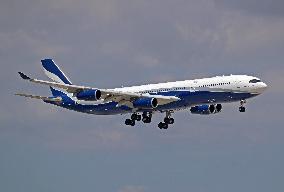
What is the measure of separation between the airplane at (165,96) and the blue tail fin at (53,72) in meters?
9.86

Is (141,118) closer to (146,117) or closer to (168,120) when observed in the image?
(146,117)

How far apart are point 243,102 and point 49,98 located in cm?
3798

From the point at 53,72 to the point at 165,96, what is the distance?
31.9 metres

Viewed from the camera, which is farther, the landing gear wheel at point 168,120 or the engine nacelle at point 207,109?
the landing gear wheel at point 168,120

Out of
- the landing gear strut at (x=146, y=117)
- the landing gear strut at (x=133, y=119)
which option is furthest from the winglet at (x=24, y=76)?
the landing gear strut at (x=146, y=117)

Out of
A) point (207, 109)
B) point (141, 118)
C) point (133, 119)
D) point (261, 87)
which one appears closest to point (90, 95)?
point (133, 119)

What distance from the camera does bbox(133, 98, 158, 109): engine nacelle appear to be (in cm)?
17050

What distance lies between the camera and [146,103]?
170750 mm

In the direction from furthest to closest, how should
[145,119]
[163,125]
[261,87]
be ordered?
[163,125] < [145,119] < [261,87]

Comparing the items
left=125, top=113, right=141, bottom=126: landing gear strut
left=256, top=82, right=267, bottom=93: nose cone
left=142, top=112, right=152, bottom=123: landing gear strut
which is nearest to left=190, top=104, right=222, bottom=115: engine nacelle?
left=142, top=112, right=152, bottom=123: landing gear strut

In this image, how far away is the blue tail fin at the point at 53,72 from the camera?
637ft

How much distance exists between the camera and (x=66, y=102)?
18700cm

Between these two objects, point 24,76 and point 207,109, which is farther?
point 207,109

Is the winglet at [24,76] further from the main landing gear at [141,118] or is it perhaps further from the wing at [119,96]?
the main landing gear at [141,118]
